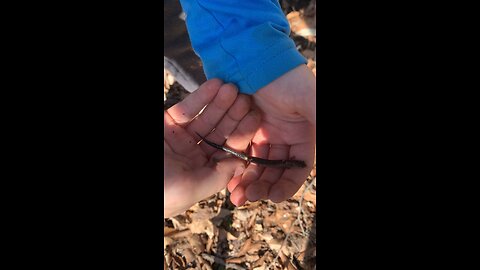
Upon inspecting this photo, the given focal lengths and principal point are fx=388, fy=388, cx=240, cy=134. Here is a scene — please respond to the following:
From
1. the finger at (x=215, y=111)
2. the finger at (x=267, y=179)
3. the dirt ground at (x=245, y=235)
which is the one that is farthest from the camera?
the dirt ground at (x=245, y=235)

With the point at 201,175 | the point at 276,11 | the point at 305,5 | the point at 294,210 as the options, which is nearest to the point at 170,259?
the point at 201,175

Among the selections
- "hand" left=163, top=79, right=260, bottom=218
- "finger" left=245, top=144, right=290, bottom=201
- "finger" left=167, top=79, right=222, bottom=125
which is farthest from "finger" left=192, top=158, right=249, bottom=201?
"finger" left=167, top=79, right=222, bottom=125

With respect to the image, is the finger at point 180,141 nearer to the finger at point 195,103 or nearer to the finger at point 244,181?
the finger at point 195,103

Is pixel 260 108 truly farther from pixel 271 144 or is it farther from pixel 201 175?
pixel 201 175

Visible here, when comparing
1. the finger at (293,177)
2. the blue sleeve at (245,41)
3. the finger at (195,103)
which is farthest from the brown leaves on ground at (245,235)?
the blue sleeve at (245,41)

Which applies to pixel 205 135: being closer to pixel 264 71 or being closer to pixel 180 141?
pixel 180 141

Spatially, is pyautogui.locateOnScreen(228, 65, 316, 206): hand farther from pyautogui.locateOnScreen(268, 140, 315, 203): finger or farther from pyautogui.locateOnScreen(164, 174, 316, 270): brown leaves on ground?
pyautogui.locateOnScreen(164, 174, 316, 270): brown leaves on ground
